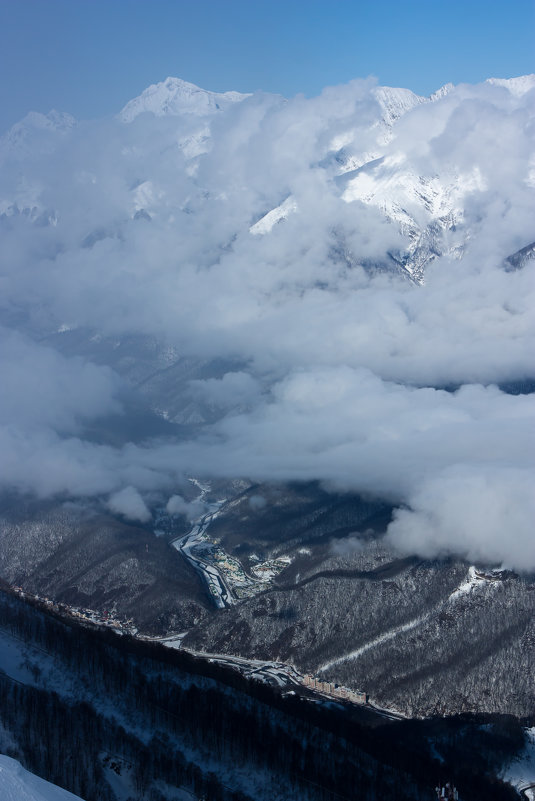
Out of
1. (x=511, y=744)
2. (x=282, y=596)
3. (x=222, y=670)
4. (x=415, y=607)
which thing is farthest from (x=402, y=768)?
(x=282, y=596)

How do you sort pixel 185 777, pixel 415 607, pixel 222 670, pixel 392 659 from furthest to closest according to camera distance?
1. pixel 415 607
2. pixel 392 659
3. pixel 222 670
4. pixel 185 777

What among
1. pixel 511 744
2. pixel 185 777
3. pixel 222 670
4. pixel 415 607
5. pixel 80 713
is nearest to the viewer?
pixel 185 777

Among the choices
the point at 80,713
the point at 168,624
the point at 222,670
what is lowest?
the point at 168,624

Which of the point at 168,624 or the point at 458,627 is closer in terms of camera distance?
the point at 458,627

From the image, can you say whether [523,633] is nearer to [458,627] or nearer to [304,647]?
[458,627]

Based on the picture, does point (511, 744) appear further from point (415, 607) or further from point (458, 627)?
point (415, 607)

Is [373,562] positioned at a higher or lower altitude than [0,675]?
lower

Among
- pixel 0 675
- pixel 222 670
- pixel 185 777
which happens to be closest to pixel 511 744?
pixel 222 670
